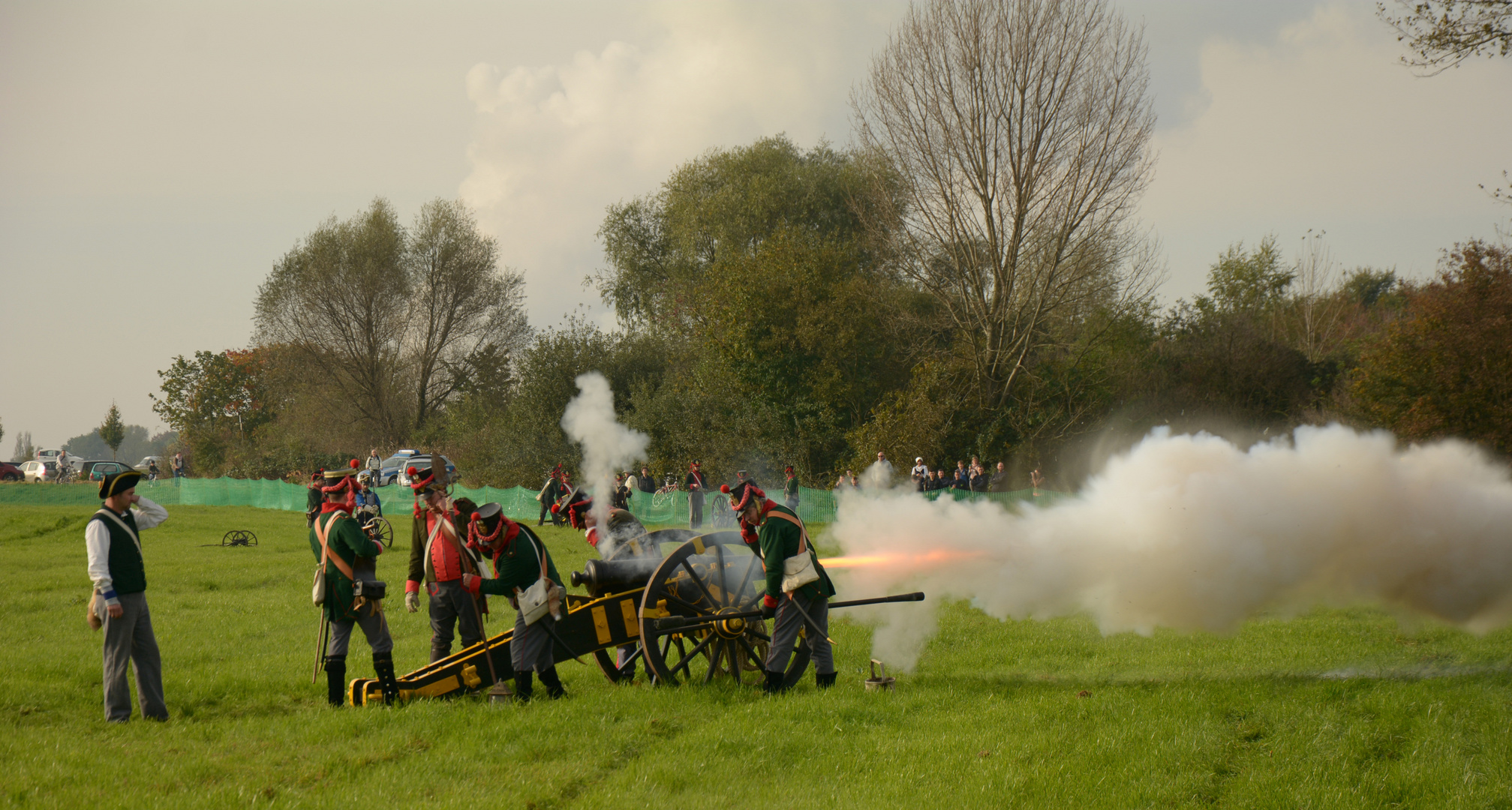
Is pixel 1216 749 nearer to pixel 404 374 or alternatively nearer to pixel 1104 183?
pixel 1104 183

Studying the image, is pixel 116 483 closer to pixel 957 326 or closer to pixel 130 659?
pixel 130 659

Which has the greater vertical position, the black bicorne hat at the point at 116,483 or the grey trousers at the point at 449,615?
the black bicorne hat at the point at 116,483

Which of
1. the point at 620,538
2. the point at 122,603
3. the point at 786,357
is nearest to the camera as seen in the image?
the point at 122,603

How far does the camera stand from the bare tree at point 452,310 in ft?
164

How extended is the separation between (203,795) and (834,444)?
26.2m

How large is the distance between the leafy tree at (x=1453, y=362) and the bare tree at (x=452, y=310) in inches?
1578

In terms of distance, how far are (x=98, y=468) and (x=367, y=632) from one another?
47054 mm

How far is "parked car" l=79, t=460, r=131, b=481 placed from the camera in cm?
3880

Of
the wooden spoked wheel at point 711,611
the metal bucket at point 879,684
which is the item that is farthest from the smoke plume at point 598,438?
the metal bucket at point 879,684

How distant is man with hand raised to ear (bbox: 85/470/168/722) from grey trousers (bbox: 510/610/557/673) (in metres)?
2.72

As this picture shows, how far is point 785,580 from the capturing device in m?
7.90

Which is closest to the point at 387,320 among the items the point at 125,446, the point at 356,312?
the point at 356,312

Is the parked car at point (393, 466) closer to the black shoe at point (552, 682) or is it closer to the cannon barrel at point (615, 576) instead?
the cannon barrel at point (615, 576)

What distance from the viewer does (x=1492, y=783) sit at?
5.79 metres
